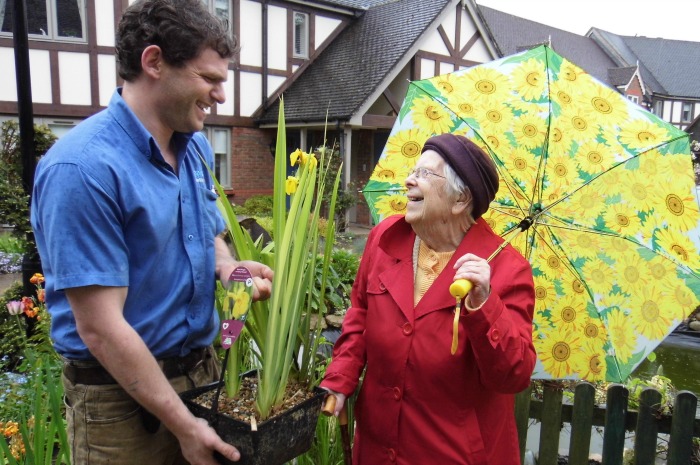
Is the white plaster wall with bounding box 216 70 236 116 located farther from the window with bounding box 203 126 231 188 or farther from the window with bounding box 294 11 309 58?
the window with bounding box 294 11 309 58

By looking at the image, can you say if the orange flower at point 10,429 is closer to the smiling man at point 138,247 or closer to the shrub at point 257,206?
the smiling man at point 138,247

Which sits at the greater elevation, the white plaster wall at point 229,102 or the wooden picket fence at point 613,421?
the white plaster wall at point 229,102

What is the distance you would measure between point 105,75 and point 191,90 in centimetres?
947

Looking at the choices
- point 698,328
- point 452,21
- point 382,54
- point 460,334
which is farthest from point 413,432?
point 452,21

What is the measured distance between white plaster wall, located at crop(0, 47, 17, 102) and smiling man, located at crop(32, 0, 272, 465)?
9.01 meters

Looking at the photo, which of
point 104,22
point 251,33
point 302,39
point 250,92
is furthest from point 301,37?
point 104,22

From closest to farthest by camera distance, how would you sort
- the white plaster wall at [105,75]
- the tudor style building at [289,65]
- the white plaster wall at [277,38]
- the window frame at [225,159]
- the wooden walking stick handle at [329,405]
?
the wooden walking stick handle at [329,405] → the tudor style building at [289,65] → the white plaster wall at [105,75] → the white plaster wall at [277,38] → the window frame at [225,159]

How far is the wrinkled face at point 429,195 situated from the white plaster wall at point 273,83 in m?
10.8

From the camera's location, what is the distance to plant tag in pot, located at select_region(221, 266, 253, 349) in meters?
1.26

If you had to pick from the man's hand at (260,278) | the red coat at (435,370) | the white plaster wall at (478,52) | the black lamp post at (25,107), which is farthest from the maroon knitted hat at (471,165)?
the white plaster wall at (478,52)

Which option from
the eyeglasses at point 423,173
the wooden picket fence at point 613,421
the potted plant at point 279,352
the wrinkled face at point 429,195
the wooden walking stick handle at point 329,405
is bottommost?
the wooden picket fence at point 613,421

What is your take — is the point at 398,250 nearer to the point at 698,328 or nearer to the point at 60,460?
the point at 60,460

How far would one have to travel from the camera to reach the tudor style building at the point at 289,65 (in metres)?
9.31

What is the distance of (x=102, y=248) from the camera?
1.22 meters
